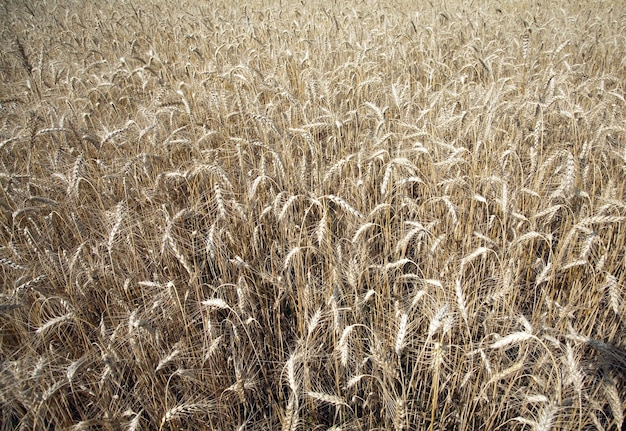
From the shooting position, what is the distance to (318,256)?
189 centimetres

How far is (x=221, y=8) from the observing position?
23.4ft

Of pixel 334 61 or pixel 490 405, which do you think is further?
pixel 334 61

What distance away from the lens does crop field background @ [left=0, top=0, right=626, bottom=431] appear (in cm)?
134

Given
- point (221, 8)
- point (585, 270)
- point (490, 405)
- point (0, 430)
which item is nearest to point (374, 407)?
point (490, 405)

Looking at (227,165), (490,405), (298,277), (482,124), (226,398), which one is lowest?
(490,405)

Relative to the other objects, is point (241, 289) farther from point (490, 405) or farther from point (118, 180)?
point (118, 180)

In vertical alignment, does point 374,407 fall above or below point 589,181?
below

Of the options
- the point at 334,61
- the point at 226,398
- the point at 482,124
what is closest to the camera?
the point at 226,398

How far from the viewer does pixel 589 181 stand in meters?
2.21

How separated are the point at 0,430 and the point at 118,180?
1.42 meters

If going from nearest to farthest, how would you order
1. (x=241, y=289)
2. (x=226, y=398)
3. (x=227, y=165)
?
(x=226, y=398)
(x=241, y=289)
(x=227, y=165)

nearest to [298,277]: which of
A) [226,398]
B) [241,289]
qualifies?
[241,289]

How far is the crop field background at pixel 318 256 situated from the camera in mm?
1339

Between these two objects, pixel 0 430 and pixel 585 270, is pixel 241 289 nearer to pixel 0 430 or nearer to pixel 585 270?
pixel 0 430
